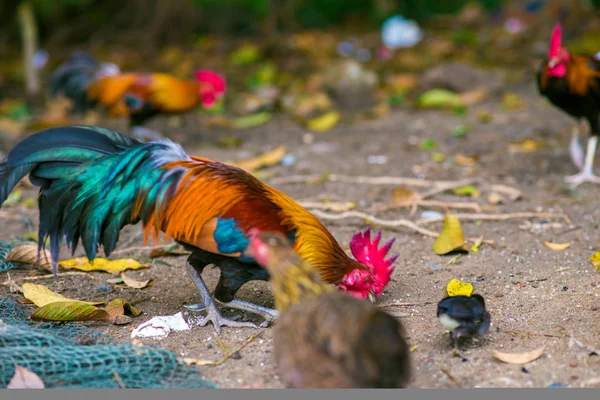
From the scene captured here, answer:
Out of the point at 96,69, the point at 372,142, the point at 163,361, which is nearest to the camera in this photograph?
the point at 163,361

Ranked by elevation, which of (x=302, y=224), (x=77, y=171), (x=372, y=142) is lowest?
(x=372, y=142)

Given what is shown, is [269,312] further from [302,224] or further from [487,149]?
[487,149]

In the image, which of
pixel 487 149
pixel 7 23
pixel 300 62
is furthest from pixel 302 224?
pixel 7 23

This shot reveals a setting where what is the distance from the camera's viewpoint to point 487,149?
7.12 metres

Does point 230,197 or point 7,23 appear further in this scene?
point 7,23

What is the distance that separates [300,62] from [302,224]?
8062 mm

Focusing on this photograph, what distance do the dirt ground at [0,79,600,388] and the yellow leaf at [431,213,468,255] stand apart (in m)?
0.08

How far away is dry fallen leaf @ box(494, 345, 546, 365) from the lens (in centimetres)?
332

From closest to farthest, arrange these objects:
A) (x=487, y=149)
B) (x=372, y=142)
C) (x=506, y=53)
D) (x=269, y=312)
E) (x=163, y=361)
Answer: (x=163, y=361) → (x=269, y=312) → (x=487, y=149) → (x=372, y=142) → (x=506, y=53)

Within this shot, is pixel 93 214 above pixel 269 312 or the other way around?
above

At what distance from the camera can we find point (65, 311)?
151 inches

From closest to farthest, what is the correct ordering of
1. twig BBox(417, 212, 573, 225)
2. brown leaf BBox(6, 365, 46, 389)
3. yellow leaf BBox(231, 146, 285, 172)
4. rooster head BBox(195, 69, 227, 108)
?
brown leaf BBox(6, 365, 46, 389) → twig BBox(417, 212, 573, 225) → yellow leaf BBox(231, 146, 285, 172) → rooster head BBox(195, 69, 227, 108)

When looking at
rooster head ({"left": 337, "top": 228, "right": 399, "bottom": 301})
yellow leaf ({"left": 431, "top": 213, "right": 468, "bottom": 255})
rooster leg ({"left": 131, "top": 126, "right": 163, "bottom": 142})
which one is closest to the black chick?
rooster head ({"left": 337, "top": 228, "right": 399, "bottom": 301})

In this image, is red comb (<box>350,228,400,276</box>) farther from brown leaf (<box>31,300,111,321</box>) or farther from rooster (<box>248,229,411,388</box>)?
brown leaf (<box>31,300,111,321</box>)
